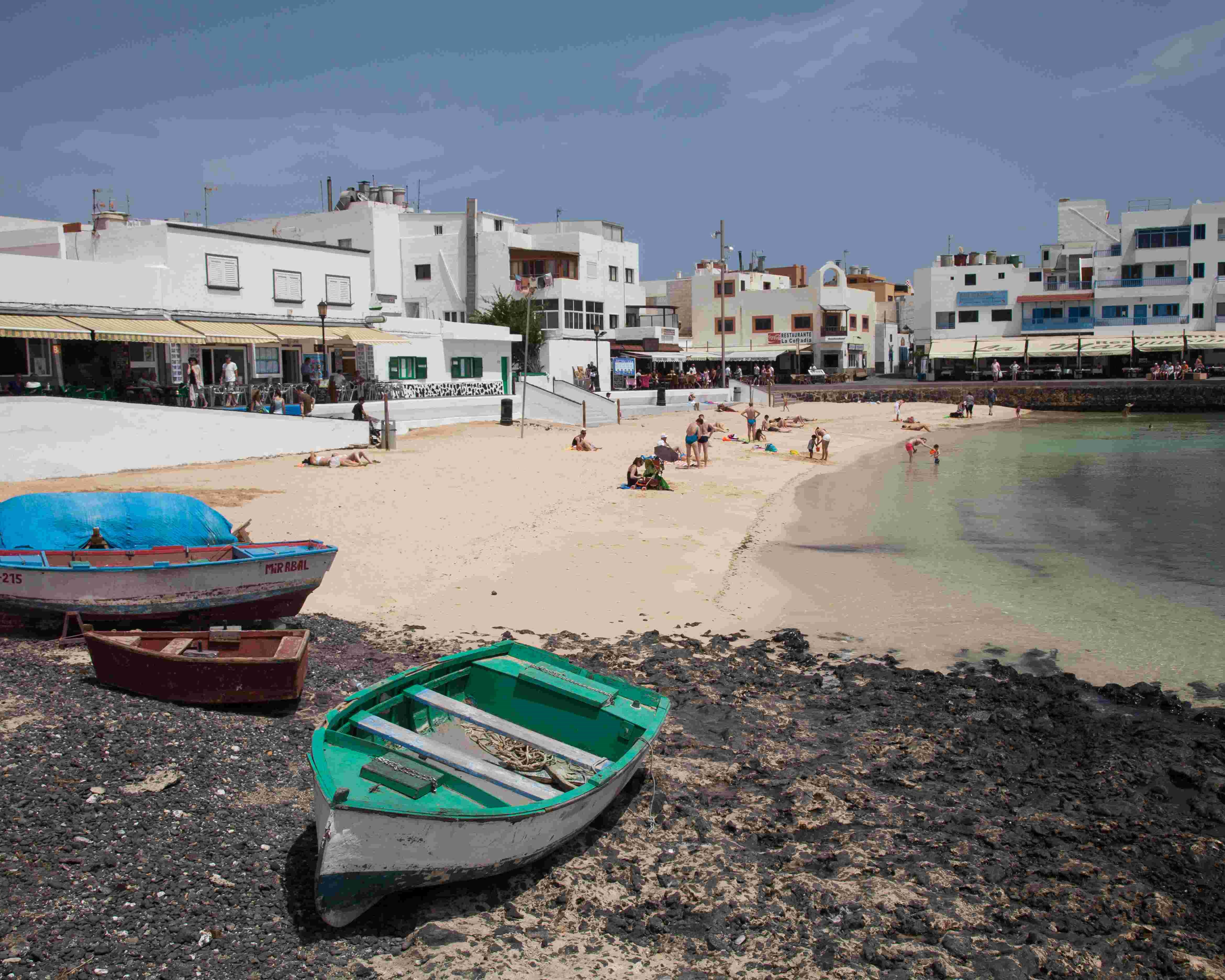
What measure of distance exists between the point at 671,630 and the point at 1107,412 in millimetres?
57828

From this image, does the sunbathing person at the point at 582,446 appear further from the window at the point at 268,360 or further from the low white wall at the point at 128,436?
the window at the point at 268,360

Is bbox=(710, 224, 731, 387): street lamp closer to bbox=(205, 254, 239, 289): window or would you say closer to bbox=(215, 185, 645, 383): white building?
bbox=(215, 185, 645, 383): white building

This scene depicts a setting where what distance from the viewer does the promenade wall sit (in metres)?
60.9

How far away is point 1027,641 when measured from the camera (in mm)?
12547

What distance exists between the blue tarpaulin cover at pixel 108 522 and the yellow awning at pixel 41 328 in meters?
13.8

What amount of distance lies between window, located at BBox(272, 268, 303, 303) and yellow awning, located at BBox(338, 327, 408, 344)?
184 centimetres

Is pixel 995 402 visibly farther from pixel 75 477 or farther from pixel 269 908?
pixel 269 908

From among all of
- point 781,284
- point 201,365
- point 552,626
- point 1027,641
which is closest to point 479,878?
point 552,626

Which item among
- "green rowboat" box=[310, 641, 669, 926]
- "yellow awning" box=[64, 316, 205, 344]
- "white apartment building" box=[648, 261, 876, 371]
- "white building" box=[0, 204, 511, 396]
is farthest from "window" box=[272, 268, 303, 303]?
"white apartment building" box=[648, 261, 876, 371]

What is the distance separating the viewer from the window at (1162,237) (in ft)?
238

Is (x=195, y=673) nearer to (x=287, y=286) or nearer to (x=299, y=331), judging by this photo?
(x=299, y=331)

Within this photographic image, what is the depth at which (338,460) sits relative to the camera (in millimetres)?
24812

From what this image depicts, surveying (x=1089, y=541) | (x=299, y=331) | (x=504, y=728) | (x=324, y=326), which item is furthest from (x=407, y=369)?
(x=504, y=728)

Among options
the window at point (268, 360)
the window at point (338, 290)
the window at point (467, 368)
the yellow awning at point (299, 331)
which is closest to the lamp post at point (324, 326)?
the yellow awning at point (299, 331)
